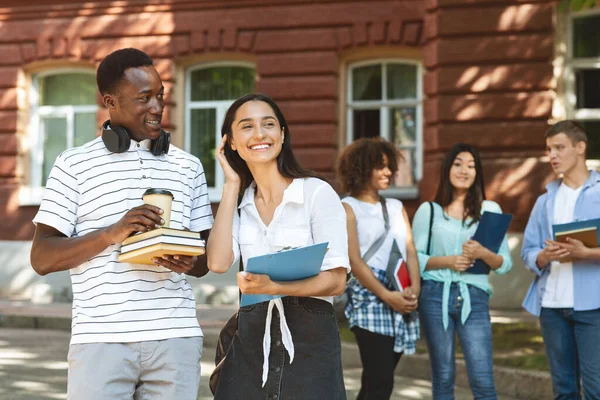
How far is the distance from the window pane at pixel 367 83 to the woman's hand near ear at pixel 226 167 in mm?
11320

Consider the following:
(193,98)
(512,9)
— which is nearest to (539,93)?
(512,9)

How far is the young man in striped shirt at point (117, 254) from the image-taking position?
3.29m

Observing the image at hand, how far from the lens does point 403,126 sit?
14.8 meters

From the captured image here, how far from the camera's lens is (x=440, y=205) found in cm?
621

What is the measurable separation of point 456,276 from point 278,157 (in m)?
2.57

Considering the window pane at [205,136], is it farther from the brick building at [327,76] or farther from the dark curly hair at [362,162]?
the dark curly hair at [362,162]

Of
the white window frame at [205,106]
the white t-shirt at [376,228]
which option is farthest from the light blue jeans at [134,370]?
the white window frame at [205,106]

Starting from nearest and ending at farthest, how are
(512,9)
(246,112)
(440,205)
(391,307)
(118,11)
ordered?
1. (246,112)
2. (391,307)
3. (440,205)
4. (512,9)
5. (118,11)

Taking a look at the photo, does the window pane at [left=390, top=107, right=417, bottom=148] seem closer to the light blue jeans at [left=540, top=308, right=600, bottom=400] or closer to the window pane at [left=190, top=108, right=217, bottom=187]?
the window pane at [left=190, top=108, right=217, bottom=187]

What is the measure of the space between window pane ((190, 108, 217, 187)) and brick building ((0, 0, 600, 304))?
0.08 feet

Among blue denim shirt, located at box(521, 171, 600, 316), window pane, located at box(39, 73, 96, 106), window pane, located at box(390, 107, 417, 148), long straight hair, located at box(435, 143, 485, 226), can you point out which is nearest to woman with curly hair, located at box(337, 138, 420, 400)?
long straight hair, located at box(435, 143, 485, 226)

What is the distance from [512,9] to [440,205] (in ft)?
24.5

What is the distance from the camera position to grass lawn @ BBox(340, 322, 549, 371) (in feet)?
26.7

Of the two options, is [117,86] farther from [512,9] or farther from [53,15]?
[53,15]
